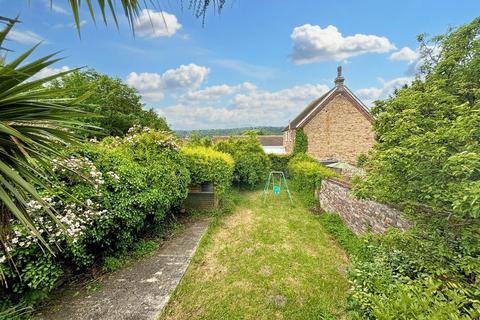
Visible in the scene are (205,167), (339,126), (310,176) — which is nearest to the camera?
(205,167)

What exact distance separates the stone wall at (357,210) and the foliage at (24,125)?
14.9ft

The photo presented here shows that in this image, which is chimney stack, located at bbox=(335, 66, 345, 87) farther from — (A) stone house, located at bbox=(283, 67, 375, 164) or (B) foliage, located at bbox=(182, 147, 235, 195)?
(B) foliage, located at bbox=(182, 147, 235, 195)

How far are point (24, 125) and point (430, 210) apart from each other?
174 inches

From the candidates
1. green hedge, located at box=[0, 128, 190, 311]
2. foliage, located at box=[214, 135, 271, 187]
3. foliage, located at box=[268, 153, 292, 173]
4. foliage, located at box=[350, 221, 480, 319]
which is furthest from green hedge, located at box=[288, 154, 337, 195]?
foliage, located at box=[350, 221, 480, 319]

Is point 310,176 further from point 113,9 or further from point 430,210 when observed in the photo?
point 113,9

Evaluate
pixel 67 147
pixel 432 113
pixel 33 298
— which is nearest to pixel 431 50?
pixel 432 113

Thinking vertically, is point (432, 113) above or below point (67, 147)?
above

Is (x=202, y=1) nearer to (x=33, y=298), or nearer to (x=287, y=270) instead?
(x=33, y=298)

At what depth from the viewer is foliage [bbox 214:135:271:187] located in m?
14.4

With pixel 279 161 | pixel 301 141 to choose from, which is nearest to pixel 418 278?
pixel 301 141

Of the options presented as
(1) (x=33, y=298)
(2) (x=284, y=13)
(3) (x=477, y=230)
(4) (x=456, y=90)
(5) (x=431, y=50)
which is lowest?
(1) (x=33, y=298)

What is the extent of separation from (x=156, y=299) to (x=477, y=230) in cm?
490

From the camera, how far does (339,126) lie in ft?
59.8

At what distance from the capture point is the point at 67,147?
2.24 m
